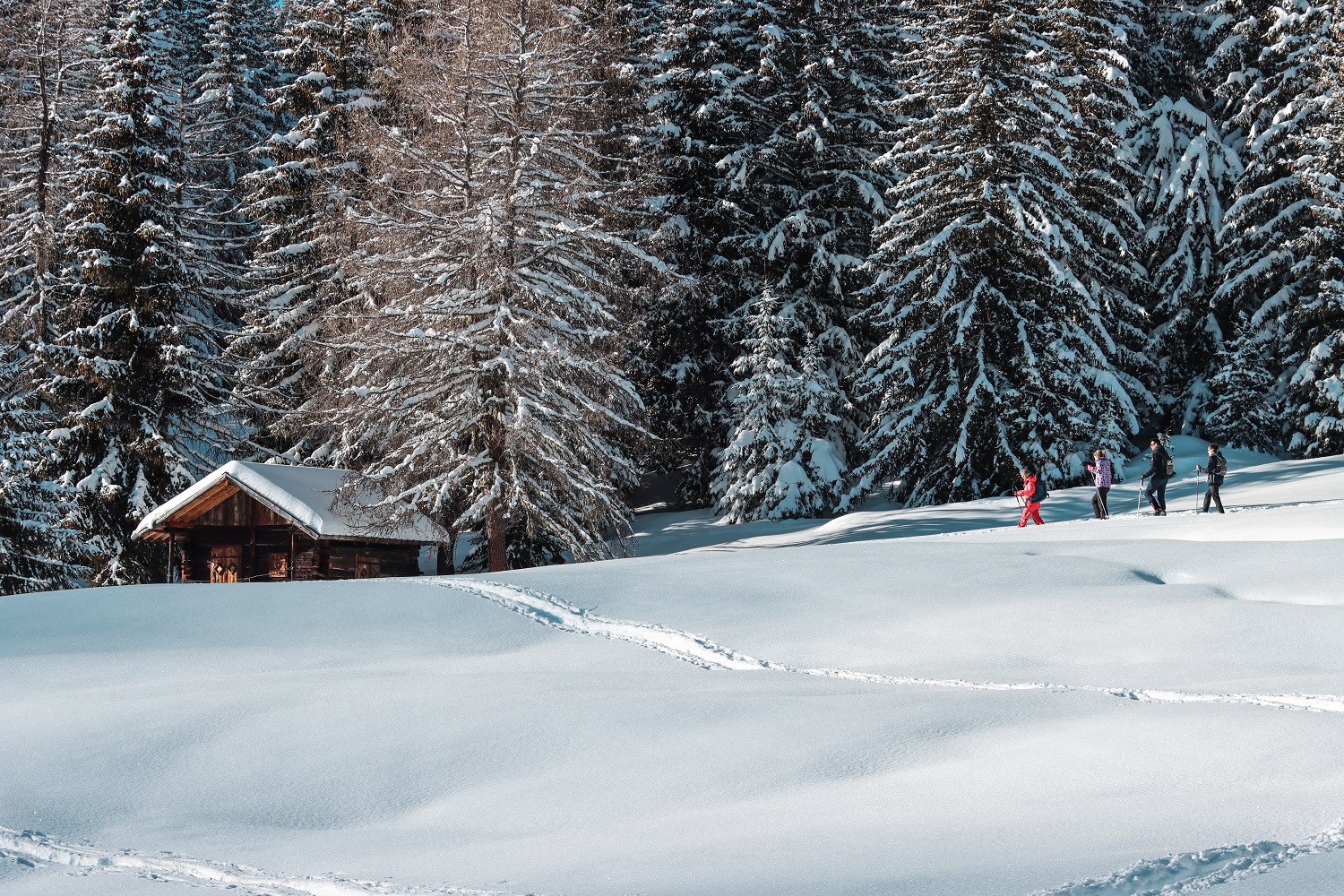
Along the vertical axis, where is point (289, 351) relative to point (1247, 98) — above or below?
below

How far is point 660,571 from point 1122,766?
1028 centimetres

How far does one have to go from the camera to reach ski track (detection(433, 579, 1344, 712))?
9.71m

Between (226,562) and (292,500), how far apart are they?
4275mm

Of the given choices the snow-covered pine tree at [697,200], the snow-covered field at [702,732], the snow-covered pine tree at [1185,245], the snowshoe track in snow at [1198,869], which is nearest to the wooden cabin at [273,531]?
the snow-covered field at [702,732]

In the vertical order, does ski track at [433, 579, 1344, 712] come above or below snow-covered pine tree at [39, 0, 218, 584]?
below

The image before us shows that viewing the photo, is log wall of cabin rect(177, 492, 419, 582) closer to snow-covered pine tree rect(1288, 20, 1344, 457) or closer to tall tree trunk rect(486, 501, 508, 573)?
tall tree trunk rect(486, 501, 508, 573)

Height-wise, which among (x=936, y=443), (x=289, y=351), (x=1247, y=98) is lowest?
(x=936, y=443)

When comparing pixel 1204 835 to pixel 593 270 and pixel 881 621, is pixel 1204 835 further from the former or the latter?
pixel 593 270

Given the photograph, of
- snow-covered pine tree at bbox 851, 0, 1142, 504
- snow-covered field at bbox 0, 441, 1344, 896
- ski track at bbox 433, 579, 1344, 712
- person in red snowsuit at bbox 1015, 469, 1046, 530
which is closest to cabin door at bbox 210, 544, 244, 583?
snow-covered field at bbox 0, 441, 1344, 896

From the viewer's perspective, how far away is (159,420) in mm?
28359

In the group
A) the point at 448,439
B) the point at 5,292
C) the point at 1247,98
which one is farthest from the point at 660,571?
the point at 5,292

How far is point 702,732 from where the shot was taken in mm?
9258

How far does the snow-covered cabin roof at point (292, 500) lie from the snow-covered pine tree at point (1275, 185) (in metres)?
23.3

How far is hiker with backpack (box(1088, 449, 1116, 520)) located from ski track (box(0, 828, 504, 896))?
19.1 m
